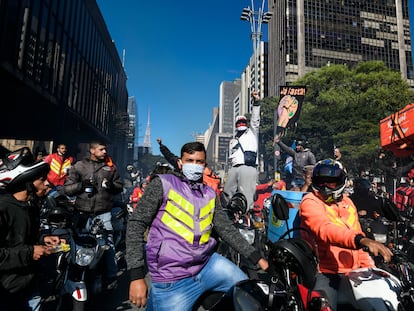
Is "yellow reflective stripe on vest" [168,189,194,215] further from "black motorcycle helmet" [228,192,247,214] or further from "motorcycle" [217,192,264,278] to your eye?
"black motorcycle helmet" [228,192,247,214]

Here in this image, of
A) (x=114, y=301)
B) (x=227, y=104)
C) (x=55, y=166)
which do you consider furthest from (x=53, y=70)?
(x=227, y=104)

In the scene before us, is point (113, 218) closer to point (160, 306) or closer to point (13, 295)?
point (13, 295)

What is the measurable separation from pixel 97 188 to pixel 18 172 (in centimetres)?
203

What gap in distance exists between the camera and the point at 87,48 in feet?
81.4

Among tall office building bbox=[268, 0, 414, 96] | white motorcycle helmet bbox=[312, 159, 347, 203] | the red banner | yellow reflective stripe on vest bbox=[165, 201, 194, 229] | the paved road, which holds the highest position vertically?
tall office building bbox=[268, 0, 414, 96]

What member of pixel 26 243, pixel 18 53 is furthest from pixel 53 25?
pixel 26 243

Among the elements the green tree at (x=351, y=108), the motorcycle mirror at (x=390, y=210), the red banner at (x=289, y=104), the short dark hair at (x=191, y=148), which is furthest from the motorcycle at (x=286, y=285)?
the green tree at (x=351, y=108)

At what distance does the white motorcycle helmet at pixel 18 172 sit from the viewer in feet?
7.42

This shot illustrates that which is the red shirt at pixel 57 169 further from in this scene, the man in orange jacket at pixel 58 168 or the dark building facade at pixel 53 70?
the dark building facade at pixel 53 70

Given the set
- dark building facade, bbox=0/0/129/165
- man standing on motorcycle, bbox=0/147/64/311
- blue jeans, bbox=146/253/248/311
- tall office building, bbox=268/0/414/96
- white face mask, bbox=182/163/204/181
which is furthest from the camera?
tall office building, bbox=268/0/414/96

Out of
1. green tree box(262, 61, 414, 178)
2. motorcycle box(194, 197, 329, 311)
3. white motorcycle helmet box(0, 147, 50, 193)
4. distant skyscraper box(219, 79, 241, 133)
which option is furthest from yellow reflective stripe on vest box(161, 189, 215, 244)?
distant skyscraper box(219, 79, 241, 133)

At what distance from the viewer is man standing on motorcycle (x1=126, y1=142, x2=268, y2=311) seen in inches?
77.2

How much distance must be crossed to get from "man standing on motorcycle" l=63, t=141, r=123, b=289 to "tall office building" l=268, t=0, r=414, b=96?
67764 millimetres

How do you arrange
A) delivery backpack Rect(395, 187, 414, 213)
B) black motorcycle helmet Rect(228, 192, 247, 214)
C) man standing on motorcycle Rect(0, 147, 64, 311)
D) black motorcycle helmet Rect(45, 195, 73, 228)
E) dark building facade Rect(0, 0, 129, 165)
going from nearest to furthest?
man standing on motorcycle Rect(0, 147, 64, 311)
black motorcycle helmet Rect(45, 195, 73, 228)
black motorcycle helmet Rect(228, 192, 247, 214)
delivery backpack Rect(395, 187, 414, 213)
dark building facade Rect(0, 0, 129, 165)
